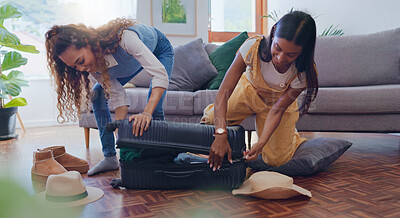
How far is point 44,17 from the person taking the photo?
4.31 m

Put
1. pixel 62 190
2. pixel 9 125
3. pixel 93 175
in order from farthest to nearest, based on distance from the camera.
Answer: pixel 9 125 → pixel 93 175 → pixel 62 190

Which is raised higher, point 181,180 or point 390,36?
point 390,36

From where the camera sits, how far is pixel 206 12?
4.70 metres

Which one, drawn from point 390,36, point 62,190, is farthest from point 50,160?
point 390,36

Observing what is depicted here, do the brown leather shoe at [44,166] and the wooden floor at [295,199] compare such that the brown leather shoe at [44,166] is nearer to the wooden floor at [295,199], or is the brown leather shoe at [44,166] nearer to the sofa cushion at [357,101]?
the wooden floor at [295,199]

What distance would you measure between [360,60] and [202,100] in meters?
1.33

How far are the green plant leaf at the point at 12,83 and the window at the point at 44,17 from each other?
103cm

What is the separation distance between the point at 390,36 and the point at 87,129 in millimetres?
2522

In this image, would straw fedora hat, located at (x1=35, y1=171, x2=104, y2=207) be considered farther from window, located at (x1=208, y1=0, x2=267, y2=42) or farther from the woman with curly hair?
window, located at (x1=208, y1=0, x2=267, y2=42)

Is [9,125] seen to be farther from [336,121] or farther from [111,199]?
[336,121]

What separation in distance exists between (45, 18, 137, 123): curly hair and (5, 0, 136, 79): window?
106 inches

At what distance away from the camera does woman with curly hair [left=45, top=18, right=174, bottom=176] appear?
1476 millimetres

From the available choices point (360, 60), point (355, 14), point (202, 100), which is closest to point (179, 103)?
point (202, 100)

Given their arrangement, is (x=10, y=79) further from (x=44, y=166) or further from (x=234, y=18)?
(x=234, y=18)
